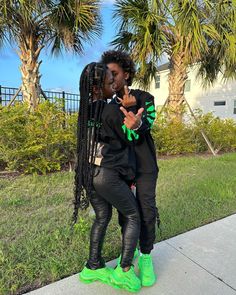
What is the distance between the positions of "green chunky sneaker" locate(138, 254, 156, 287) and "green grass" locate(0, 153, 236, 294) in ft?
1.39

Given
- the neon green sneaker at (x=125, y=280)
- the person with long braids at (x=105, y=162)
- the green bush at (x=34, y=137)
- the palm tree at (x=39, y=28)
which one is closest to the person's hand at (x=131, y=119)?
the person with long braids at (x=105, y=162)

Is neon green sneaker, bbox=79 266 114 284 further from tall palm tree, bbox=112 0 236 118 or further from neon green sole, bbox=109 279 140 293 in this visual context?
tall palm tree, bbox=112 0 236 118

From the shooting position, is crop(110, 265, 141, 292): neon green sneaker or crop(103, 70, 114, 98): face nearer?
crop(103, 70, 114, 98): face

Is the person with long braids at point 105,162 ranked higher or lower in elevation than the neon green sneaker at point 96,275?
higher

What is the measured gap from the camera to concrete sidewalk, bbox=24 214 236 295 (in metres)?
1.87

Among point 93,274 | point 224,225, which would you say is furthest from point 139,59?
point 93,274

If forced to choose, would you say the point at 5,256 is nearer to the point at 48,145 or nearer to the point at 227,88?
the point at 48,145

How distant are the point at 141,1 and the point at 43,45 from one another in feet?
9.80

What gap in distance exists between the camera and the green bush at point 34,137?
4805mm

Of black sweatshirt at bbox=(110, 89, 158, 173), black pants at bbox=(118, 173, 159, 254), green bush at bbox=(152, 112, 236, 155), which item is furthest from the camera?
green bush at bbox=(152, 112, 236, 155)

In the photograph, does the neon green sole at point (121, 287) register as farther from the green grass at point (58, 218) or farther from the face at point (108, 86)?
the face at point (108, 86)

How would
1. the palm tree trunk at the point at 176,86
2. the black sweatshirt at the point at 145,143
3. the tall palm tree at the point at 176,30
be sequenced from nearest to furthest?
1. the black sweatshirt at the point at 145,143
2. the tall palm tree at the point at 176,30
3. the palm tree trunk at the point at 176,86

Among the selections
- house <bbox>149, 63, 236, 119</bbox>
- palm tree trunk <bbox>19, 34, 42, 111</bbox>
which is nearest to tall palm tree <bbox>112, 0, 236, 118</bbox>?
palm tree trunk <bbox>19, 34, 42, 111</bbox>

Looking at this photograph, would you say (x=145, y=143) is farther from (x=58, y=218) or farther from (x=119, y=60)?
(x=58, y=218)
